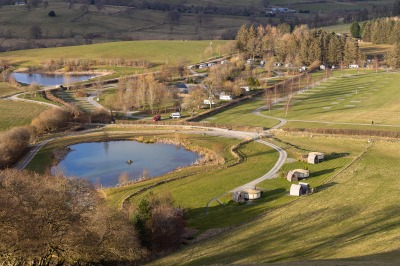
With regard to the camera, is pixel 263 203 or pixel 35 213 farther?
pixel 263 203

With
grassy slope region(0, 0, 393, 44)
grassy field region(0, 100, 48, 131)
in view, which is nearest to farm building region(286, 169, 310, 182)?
Answer: grassy field region(0, 100, 48, 131)

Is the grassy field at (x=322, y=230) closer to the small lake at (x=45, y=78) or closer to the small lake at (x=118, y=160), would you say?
the small lake at (x=118, y=160)

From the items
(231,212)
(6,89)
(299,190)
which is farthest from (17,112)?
(299,190)

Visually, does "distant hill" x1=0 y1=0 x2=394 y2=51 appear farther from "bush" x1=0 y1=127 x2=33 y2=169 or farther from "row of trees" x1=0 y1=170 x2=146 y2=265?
"row of trees" x1=0 y1=170 x2=146 y2=265

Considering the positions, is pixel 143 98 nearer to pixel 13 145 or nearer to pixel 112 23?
pixel 13 145

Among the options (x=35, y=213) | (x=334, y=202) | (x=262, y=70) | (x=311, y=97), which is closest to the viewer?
(x=35, y=213)

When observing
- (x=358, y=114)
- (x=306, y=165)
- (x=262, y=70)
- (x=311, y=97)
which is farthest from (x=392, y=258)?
(x=262, y=70)

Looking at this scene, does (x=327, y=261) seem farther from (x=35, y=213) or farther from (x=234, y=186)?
(x=234, y=186)
